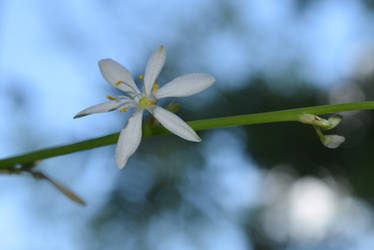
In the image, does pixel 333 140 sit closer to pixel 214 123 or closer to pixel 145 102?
pixel 214 123

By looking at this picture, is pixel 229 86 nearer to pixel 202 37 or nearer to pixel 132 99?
pixel 202 37

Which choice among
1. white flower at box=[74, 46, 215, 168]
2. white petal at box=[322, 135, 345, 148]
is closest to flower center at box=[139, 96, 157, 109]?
white flower at box=[74, 46, 215, 168]

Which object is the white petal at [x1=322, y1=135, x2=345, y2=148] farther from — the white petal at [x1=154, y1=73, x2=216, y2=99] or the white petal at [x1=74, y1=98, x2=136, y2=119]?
the white petal at [x1=74, y1=98, x2=136, y2=119]

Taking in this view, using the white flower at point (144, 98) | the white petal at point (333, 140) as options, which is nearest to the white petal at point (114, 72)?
the white flower at point (144, 98)

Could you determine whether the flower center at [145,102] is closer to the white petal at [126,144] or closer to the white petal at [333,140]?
the white petal at [126,144]

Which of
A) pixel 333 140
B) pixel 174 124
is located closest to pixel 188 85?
pixel 174 124

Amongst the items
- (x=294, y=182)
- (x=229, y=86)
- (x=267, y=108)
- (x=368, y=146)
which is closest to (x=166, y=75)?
(x=229, y=86)
